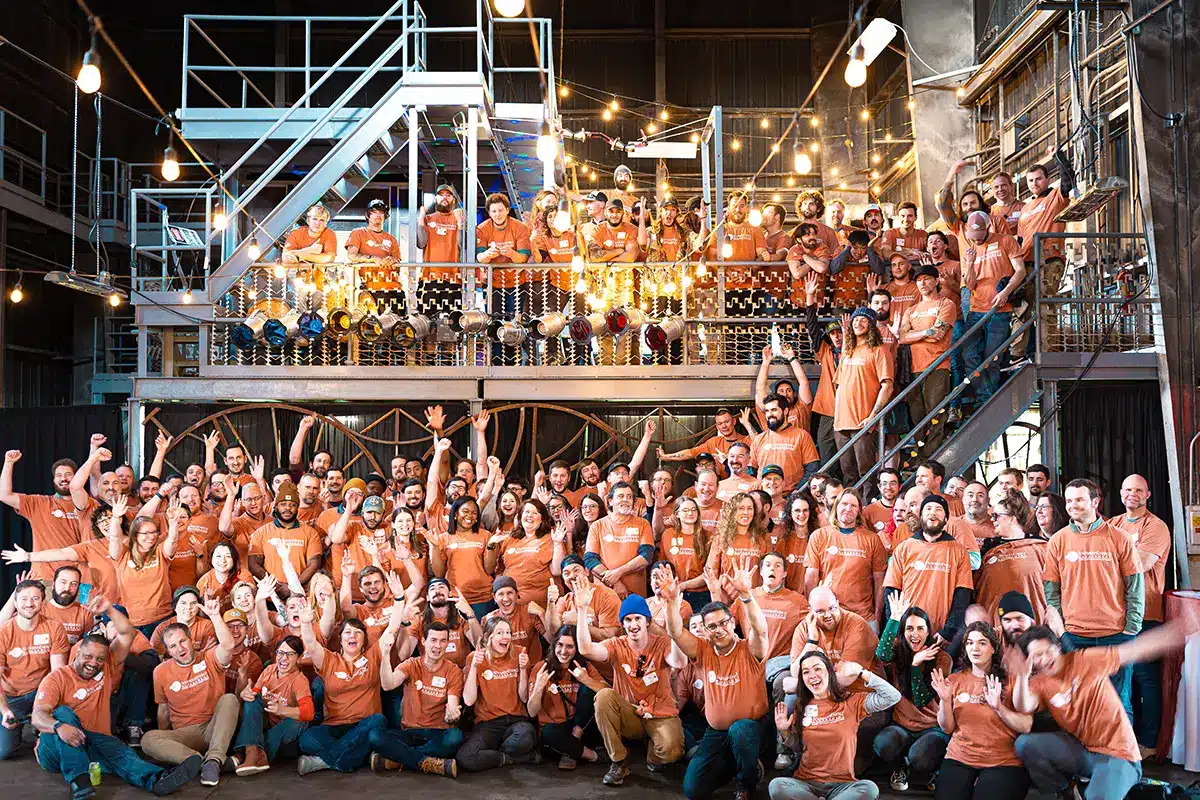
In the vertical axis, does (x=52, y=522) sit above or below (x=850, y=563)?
above

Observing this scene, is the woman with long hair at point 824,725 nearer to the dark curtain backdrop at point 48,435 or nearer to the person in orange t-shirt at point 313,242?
the person in orange t-shirt at point 313,242

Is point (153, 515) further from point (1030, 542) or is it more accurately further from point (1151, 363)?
point (1151, 363)

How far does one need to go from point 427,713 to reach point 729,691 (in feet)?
6.74

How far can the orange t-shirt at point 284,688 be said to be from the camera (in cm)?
741

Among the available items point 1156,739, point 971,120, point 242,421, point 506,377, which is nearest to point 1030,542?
point 1156,739

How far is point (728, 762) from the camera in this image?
6598 mm

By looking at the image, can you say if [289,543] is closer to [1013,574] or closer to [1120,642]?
[1013,574]

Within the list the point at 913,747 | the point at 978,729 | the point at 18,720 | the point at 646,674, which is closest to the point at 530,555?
the point at 646,674

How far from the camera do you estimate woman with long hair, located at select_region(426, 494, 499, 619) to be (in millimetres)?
8266

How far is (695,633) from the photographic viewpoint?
678 cm

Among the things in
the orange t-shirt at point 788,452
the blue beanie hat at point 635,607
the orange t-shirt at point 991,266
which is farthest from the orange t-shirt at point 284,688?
the orange t-shirt at point 991,266

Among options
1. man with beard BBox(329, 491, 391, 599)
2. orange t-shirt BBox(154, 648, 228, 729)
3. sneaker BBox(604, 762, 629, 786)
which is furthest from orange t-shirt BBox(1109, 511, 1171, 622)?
orange t-shirt BBox(154, 648, 228, 729)

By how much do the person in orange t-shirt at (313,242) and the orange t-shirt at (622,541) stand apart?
5055 millimetres

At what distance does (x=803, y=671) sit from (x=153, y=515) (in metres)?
5.36
